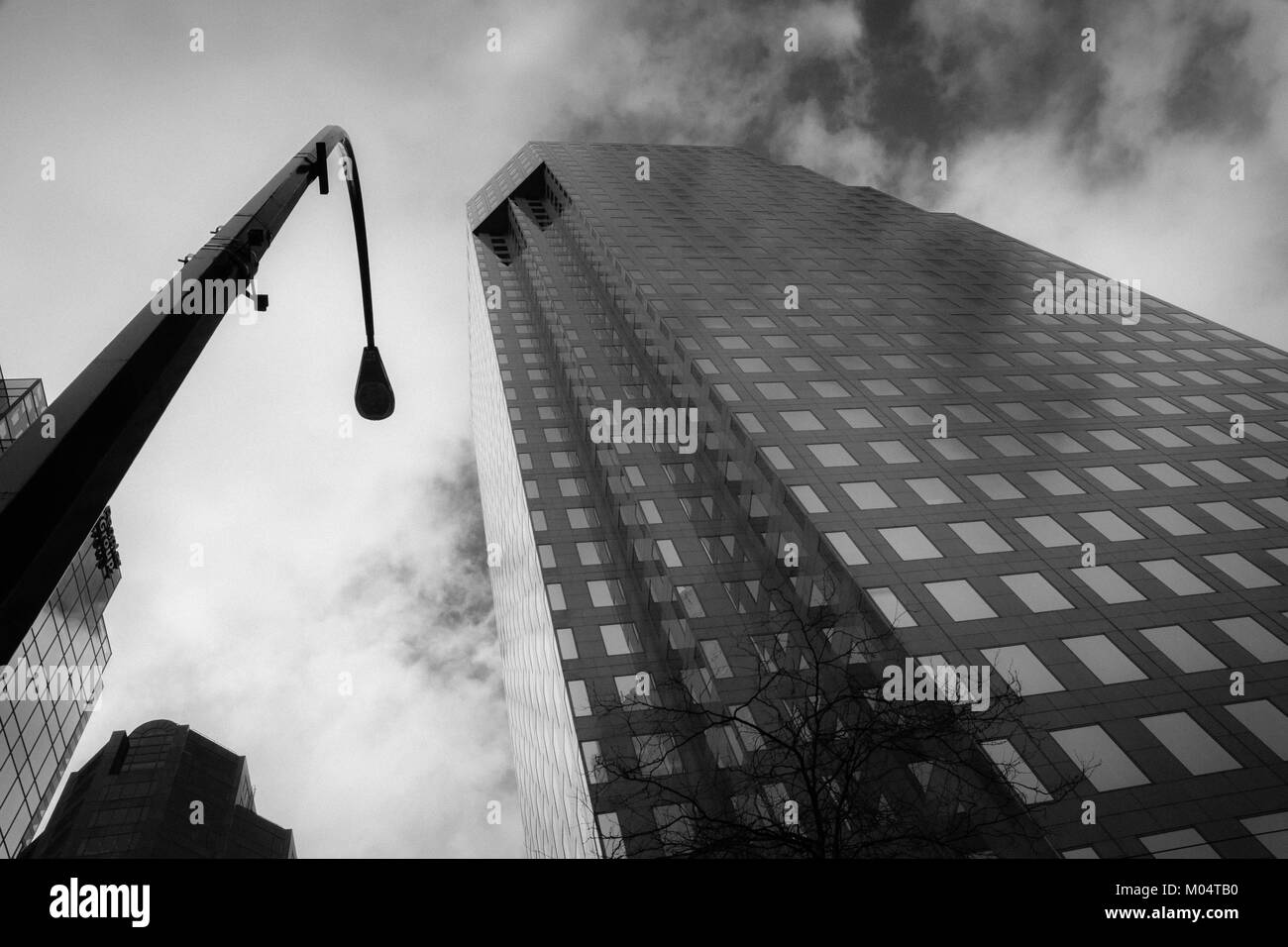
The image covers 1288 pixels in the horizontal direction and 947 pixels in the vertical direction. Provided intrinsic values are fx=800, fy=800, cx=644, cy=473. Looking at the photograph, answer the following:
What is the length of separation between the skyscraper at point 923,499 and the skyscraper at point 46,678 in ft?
82.1

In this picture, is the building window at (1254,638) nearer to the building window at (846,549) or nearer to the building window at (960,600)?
the building window at (960,600)

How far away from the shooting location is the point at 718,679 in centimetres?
3425

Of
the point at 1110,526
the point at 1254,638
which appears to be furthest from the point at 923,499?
the point at 1254,638

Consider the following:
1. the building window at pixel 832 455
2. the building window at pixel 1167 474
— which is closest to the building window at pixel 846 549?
the building window at pixel 832 455

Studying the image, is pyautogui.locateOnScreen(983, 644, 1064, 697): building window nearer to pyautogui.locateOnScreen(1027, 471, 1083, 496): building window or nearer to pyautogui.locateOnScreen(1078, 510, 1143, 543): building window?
pyautogui.locateOnScreen(1078, 510, 1143, 543): building window

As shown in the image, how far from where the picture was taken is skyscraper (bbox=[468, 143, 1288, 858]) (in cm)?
2403

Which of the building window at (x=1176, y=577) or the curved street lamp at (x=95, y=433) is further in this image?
the building window at (x=1176, y=577)

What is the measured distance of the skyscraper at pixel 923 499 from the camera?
24.0m

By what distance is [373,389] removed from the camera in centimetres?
762

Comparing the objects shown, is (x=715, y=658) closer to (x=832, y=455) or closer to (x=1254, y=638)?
(x=832, y=455)
